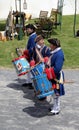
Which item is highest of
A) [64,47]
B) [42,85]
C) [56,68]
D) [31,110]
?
[56,68]

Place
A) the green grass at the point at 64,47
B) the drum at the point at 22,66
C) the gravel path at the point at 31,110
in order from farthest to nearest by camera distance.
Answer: the green grass at the point at 64,47
the drum at the point at 22,66
the gravel path at the point at 31,110

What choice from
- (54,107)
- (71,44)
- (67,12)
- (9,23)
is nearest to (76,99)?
(54,107)

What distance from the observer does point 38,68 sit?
8469 mm

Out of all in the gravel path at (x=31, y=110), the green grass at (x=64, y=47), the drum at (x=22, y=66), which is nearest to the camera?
the gravel path at (x=31, y=110)

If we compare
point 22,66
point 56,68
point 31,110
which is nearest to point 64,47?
point 22,66

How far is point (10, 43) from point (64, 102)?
8.43 meters

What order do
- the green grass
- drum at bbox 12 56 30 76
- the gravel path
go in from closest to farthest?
the gravel path, drum at bbox 12 56 30 76, the green grass

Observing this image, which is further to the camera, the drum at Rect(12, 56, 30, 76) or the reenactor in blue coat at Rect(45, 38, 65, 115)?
the drum at Rect(12, 56, 30, 76)

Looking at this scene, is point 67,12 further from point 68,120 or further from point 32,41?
point 68,120

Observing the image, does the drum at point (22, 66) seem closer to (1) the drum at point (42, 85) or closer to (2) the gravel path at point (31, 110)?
(2) the gravel path at point (31, 110)

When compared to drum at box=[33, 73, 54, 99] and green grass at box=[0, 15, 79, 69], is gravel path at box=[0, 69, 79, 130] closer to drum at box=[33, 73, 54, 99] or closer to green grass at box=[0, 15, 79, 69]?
drum at box=[33, 73, 54, 99]

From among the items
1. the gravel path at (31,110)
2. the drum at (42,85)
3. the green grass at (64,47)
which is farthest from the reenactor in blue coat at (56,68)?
the green grass at (64,47)

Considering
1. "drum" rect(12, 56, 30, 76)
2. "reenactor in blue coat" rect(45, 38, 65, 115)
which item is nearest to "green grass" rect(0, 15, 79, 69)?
"drum" rect(12, 56, 30, 76)

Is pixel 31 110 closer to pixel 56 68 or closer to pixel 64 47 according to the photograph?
A: pixel 56 68
